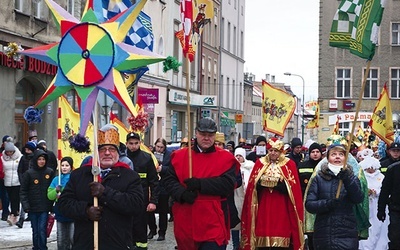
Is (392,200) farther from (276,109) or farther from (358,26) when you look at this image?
(276,109)

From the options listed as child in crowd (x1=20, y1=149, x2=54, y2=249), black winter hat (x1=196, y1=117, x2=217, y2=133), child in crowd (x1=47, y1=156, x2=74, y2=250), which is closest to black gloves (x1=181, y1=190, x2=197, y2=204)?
black winter hat (x1=196, y1=117, x2=217, y2=133)

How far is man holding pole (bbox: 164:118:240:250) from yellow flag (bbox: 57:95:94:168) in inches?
139

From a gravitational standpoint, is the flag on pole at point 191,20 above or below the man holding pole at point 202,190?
above

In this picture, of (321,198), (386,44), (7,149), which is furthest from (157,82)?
(321,198)

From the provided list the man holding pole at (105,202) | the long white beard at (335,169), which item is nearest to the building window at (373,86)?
the long white beard at (335,169)

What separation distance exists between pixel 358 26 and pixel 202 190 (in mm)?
2863

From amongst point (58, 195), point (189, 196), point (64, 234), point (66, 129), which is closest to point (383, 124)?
point (66, 129)

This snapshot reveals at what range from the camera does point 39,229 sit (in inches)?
477

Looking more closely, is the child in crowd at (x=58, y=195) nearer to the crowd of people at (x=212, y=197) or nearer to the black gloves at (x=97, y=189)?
the crowd of people at (x=212, y=197)

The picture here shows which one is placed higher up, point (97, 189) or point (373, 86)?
point (373, 86)

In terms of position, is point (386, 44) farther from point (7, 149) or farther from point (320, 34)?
point (7, 149)

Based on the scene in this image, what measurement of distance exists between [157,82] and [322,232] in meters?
28.7

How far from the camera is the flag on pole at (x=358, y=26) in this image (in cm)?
952

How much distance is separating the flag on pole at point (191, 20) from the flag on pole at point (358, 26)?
1.84 m
